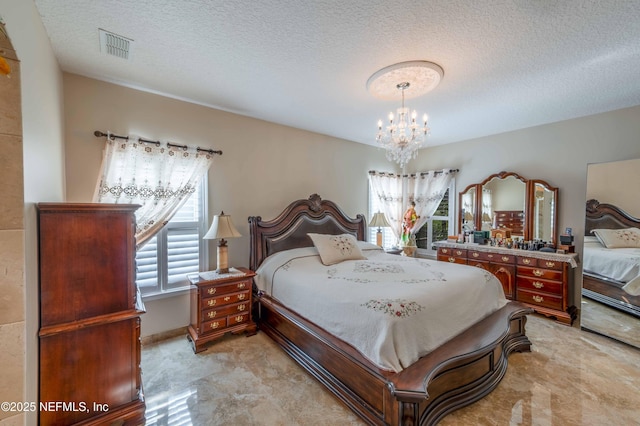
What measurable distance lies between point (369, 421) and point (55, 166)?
113 inches

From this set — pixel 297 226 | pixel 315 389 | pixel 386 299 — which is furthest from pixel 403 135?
pixel 315 389

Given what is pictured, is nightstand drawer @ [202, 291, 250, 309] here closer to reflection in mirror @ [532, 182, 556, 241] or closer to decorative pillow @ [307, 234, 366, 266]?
decorative pillow @ [307, 234, 366, 266]

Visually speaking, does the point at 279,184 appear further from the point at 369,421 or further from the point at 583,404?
the point at 583,404

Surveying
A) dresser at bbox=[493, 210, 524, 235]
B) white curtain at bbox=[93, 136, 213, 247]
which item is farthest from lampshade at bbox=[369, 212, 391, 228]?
white curtain at bbox=[93, 136, 213, 247]

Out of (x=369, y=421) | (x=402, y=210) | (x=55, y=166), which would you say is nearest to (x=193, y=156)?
(x=55, y=166)

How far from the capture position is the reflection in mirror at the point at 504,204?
3924 millimetres

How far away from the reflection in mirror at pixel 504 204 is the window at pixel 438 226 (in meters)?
0.55

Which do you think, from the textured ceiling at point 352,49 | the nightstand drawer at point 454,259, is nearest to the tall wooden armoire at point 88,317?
the textured ceiling at point 352,49

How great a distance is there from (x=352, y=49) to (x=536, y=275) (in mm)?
3679

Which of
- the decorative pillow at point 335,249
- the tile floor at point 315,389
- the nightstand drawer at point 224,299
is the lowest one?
the tile floor at point 315,389

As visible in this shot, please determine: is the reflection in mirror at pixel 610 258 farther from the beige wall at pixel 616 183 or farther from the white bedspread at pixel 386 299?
the white bedspread at pixel 386 299

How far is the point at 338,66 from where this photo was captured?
2180 millimetres

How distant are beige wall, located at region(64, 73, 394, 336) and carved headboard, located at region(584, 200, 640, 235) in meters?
3.02

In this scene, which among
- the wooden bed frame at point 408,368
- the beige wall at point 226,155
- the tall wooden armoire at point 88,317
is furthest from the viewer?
the beige wall at point 226,155
